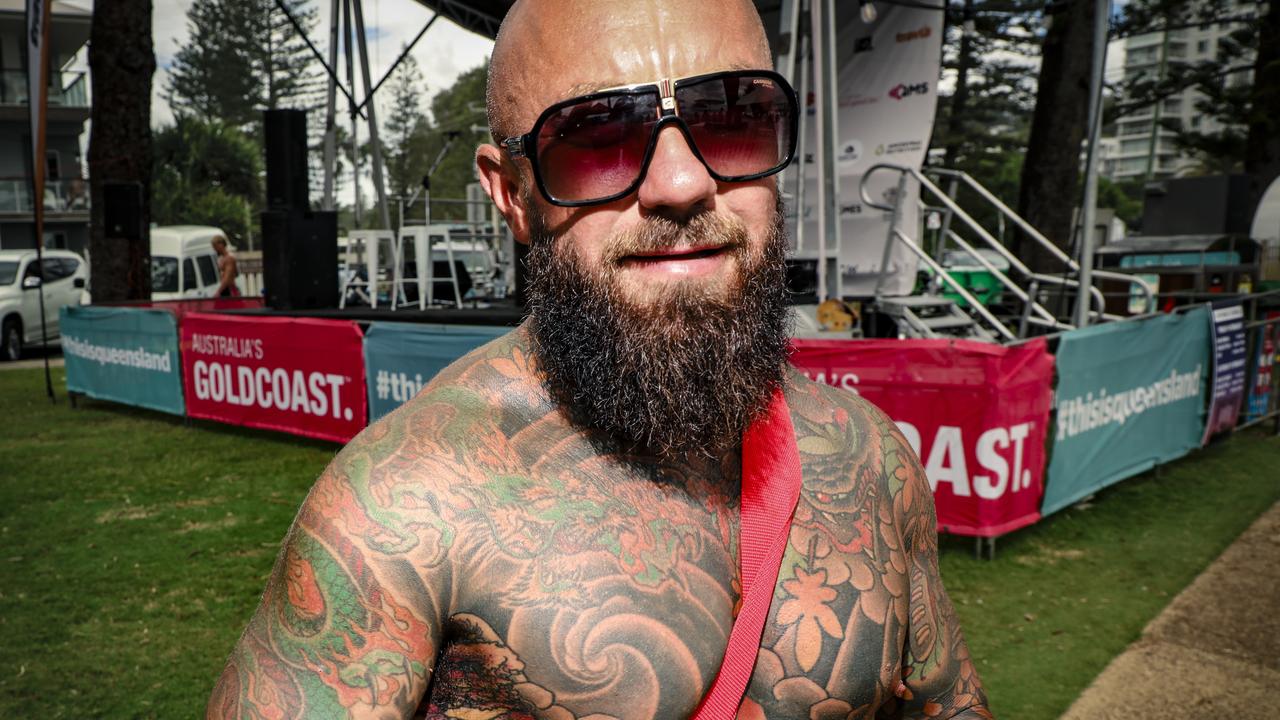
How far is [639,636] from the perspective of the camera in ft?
3.93

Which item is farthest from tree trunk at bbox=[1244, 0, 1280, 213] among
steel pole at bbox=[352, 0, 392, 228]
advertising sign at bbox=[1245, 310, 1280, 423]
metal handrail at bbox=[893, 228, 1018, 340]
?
steel pole at bbox=[352, 0, 392, 228]

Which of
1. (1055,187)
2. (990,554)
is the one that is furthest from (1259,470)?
(1055,187)

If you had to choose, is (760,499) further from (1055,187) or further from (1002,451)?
(1055,187)

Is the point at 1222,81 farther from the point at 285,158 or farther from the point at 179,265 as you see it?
the point at 179,265

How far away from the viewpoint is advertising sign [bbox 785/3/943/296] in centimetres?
852

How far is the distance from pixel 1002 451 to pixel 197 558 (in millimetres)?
4720

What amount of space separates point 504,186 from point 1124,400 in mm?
5903

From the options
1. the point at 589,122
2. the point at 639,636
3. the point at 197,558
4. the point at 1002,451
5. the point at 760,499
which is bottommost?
the point at 197,558

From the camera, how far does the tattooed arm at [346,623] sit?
42.8 inches

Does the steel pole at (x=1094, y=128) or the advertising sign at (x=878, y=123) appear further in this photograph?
the advertising sign at (x=878, y=123)

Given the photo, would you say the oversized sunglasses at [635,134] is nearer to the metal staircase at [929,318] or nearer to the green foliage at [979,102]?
the metal staircase at [929,318]

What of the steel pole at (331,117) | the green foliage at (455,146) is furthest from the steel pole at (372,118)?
the green foliage at (455,146)

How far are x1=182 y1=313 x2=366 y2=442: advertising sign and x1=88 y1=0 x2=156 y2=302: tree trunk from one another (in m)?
3.67

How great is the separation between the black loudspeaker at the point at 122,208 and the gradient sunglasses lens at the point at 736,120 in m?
12.2
